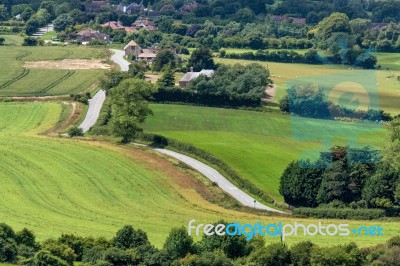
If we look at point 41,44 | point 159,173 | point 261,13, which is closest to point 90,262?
point 159,173

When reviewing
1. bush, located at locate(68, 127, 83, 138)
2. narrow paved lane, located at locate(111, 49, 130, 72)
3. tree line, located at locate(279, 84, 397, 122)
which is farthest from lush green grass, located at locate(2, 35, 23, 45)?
bush, located at locate(68, 127, 83, 138)

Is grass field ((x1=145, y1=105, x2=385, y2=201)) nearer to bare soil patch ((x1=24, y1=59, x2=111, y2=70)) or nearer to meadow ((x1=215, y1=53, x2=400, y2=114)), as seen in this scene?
meadow ((x1=215, y1=53, x2=400, y2=114))

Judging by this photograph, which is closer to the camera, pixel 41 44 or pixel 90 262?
pixel 90 262

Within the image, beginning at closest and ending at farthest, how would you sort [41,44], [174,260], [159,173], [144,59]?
1. [174,260]
2. [159,173]
3. [144,59]
4. [41,44]

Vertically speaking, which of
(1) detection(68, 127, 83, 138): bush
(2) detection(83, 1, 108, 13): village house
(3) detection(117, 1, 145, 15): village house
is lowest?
(3) detection(117, 1, 145, 15): village house

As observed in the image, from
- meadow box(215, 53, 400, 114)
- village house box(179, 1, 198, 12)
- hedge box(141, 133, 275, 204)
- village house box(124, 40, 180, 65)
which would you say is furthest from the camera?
village house box(179, 1, 198, 12)

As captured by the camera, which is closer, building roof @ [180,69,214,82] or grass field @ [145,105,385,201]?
grass field @ [145,105,385,201]

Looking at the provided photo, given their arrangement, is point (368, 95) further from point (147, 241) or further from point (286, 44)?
point (286, 44)

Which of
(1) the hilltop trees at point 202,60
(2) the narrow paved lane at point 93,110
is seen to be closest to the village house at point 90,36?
(1) the hilltop trees at point 202,60
